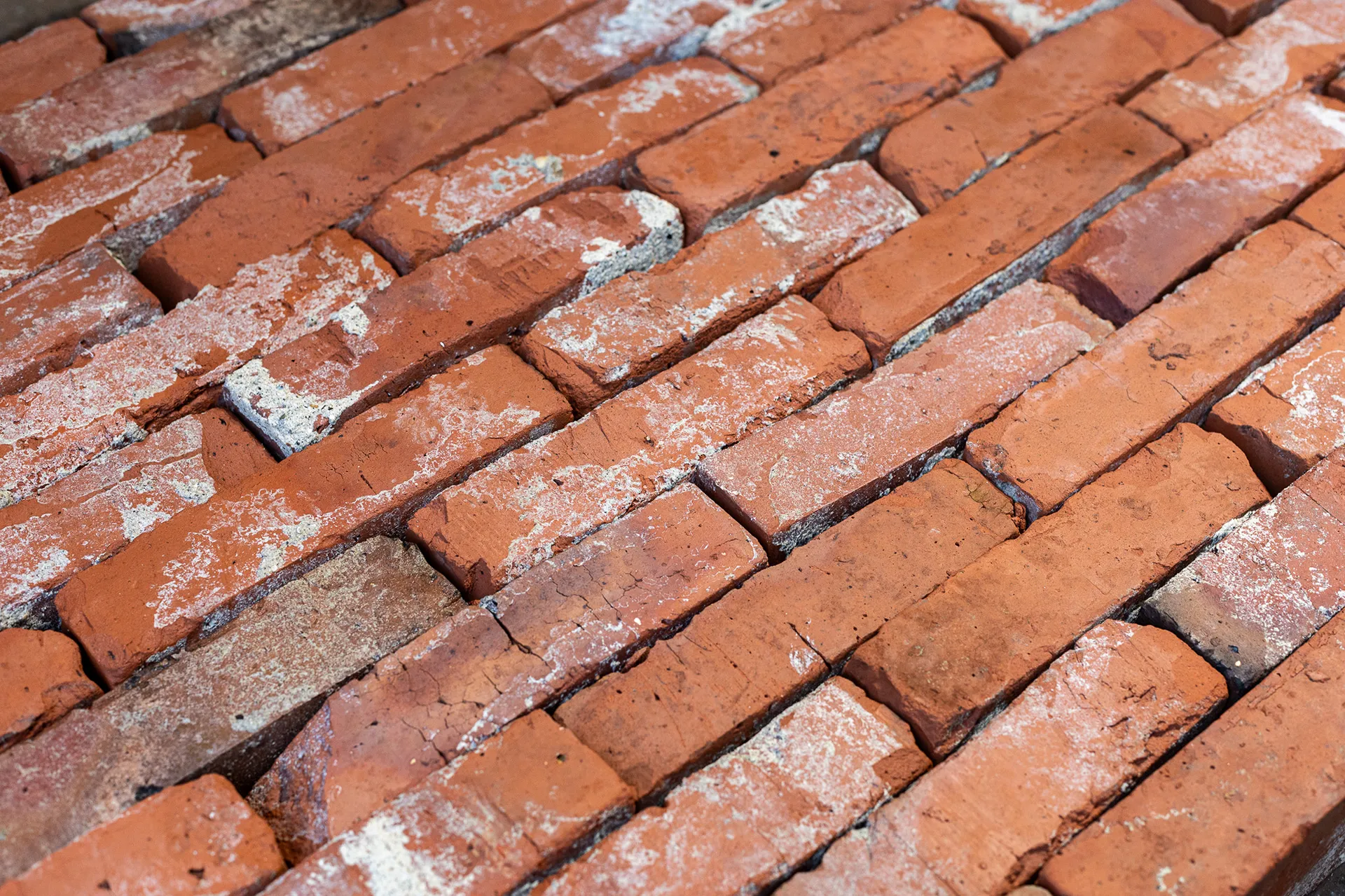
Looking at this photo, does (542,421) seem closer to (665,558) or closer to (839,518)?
(665,558)

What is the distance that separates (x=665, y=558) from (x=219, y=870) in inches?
40.1

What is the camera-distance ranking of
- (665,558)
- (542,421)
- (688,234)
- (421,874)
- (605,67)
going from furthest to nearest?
(605,67), (688,234), (542,421), (665,558), (421,874)

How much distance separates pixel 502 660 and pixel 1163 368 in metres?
1.66

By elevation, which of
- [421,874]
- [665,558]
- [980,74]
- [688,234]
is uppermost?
[980,74]

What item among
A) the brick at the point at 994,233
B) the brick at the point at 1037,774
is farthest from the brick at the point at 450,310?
the brick at the point at 1037,774

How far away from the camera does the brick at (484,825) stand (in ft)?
7.14

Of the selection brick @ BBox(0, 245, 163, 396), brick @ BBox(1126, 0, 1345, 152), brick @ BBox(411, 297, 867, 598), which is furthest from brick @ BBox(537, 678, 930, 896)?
brick @ BBox(1126, 0, 1345, 152)

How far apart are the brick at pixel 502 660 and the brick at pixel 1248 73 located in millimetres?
1853

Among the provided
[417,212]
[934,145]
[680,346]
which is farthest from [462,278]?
[934,145]

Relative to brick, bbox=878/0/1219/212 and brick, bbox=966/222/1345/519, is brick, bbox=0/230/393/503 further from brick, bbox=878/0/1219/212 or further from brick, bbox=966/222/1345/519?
brick, bbox=966/222/1345/519

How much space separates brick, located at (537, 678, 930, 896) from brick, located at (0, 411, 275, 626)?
3.86 ft

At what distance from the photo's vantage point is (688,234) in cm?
324

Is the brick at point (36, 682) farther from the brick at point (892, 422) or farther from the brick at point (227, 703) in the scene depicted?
the brick at point (892, 422)

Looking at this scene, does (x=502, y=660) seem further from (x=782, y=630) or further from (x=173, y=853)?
(x=173, y=853)
